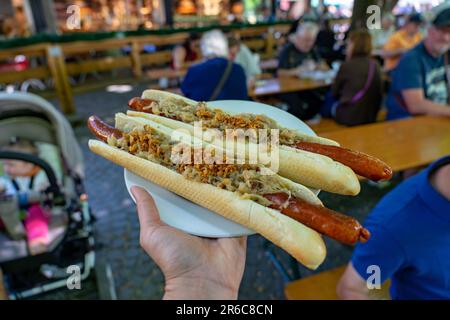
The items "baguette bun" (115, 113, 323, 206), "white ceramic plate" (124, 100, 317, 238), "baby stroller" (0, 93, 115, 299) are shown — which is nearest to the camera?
"white ceramic plate" (124, 100, 317, 238)

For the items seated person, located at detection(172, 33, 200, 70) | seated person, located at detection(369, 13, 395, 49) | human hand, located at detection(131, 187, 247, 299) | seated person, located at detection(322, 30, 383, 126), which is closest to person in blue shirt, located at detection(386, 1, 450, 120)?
seated person, located at detection(322, 30, 383, 126)

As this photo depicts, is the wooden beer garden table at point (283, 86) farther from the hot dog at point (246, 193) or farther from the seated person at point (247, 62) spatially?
the hot dog at point (246, 193)

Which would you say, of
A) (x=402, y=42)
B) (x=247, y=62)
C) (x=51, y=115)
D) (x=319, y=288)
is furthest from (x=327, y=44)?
(x=319, y=288)

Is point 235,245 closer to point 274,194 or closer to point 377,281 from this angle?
point 274,194

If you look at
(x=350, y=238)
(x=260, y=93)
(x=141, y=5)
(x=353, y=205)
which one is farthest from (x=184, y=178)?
(x=141, y=5)

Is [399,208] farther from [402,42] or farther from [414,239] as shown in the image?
[402,42]

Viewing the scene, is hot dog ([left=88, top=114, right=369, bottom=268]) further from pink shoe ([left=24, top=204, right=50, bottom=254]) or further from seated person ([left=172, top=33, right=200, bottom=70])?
seated person ([left=172, top=33, right=200, bottom=70])

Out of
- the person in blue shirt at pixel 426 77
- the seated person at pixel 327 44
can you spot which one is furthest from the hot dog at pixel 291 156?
the seated person at pixel 327 44
